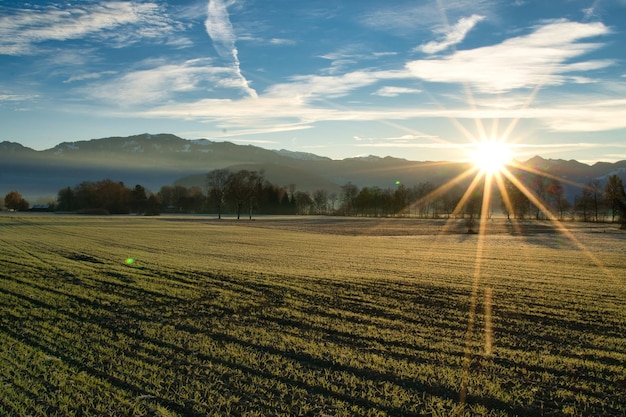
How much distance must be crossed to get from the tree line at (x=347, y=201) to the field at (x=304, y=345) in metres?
97.3

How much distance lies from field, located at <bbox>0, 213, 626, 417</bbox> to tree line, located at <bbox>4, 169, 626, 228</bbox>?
97.3 meters

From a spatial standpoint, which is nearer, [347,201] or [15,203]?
[15,203]

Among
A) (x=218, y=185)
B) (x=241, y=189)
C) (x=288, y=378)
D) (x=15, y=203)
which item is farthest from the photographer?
(x=15, y=203)

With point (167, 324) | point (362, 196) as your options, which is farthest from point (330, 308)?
point (362, 196)

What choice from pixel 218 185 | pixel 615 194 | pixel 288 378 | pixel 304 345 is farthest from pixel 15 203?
pixel 288 378

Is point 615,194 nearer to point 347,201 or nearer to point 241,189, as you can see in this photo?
point 241,189

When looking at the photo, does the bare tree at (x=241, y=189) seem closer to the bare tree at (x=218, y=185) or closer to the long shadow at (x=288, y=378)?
the bare tree at (x=218, y=185)

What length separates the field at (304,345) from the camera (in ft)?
27.9

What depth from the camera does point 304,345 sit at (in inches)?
457

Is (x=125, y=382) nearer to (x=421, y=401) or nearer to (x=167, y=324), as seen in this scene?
(x=167, y=324)

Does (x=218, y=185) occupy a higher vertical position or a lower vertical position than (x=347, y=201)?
higher

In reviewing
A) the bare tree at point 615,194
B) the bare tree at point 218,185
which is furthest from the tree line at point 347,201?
the bare tree at point 615,194

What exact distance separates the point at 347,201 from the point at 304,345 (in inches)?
6798

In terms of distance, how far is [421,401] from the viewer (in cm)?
854
